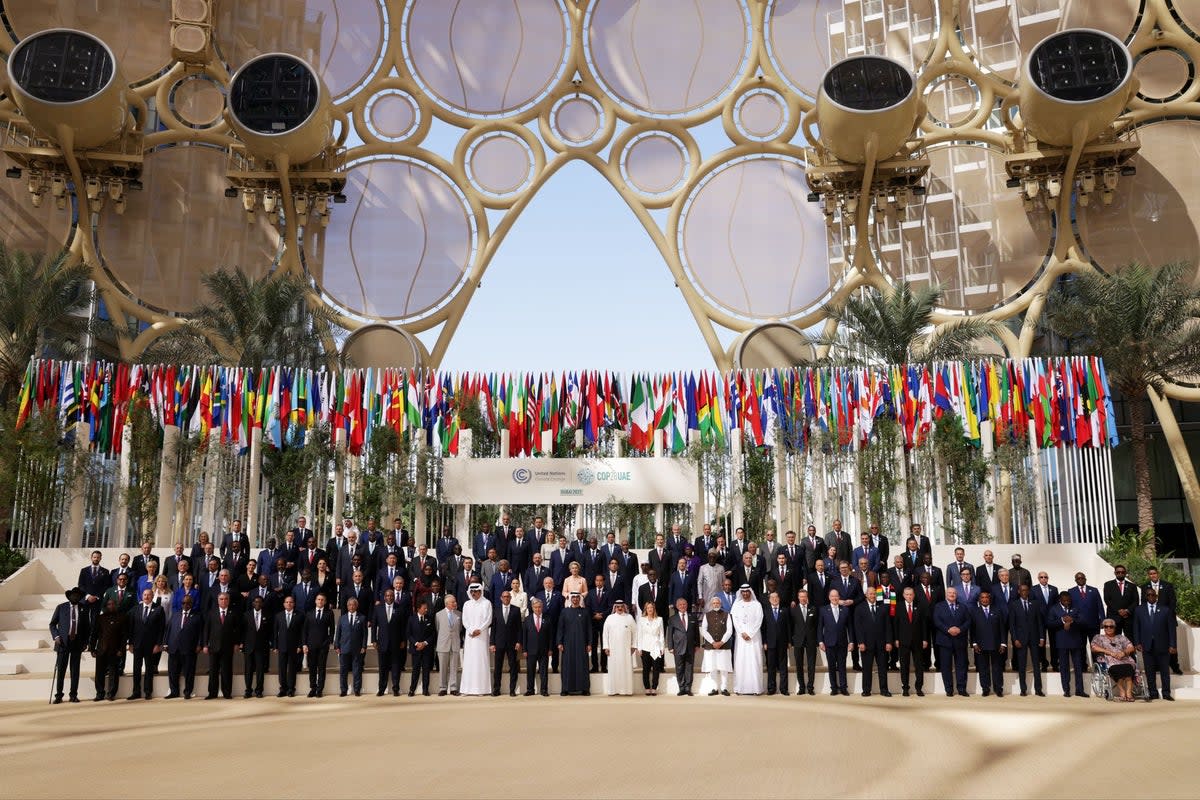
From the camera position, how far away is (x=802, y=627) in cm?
1122

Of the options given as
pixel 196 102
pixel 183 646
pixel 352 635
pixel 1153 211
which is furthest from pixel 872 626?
pixel 196 102

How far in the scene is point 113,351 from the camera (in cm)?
2745

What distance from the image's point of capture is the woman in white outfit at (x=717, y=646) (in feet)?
36.6

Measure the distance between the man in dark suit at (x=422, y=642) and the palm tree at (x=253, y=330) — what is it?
9716mm

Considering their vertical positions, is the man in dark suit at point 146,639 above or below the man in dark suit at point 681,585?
below

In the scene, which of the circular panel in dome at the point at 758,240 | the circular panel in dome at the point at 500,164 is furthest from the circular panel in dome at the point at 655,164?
the circular panel in dome at the point at 500,164

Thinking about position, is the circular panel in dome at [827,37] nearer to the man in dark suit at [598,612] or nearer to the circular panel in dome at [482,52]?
the circular panel in dome at [482,52]

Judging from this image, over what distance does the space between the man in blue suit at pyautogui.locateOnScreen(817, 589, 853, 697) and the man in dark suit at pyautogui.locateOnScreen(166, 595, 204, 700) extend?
21.5ft

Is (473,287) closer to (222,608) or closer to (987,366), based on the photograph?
(987,366)

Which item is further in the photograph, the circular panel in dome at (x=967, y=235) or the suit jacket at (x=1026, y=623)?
the circular panel in dome at (x=967, y=235)

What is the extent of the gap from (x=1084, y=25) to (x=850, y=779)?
921 inches

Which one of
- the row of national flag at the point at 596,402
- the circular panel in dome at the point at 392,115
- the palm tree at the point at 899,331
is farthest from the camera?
the circular panel in dome at the point at 392,115

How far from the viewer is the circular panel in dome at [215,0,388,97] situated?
25.2 meters

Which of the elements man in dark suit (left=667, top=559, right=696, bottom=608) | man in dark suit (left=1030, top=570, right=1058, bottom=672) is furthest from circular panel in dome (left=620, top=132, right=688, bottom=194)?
man in dark suit (left=1030, top=570, right=1058, bottom=672)
